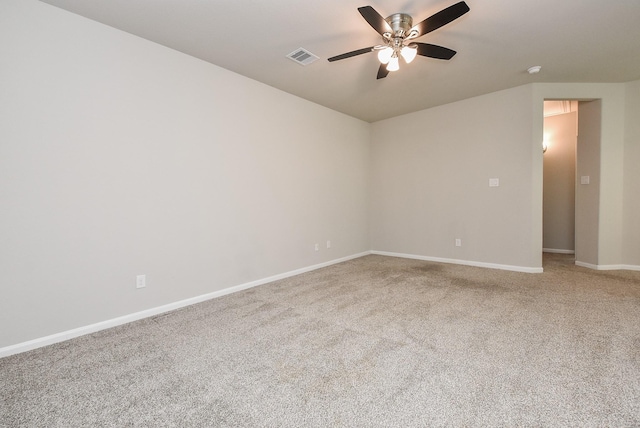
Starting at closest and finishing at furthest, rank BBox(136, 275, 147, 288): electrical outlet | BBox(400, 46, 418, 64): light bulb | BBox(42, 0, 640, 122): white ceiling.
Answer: BBox(42, 0, 640, 122): white ceiling, BBox(400, 46, 418, 64): light bulb, BBox(136, 275, 147, 288): electrical outlet

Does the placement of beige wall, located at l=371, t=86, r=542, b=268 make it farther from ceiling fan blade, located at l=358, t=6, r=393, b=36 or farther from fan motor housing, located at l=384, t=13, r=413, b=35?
ceiling fan blade, located at l=358, t=6, r=393, b=36

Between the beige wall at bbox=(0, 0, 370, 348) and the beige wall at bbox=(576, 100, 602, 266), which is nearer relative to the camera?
the beige wall at bbox=(0, 0, 370, 348)

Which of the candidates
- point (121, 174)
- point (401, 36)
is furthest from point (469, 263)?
point (121, 174)

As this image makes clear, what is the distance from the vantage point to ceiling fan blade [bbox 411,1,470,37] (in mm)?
1935

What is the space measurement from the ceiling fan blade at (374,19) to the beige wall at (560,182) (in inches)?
212

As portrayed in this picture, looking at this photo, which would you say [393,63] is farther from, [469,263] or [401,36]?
[469,263]

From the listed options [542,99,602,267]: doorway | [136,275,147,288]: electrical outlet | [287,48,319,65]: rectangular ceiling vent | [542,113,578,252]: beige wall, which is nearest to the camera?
[136,275,147,288]: electrical outlet

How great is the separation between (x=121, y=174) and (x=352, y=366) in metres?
2.56

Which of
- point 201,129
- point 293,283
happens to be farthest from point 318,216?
point 201,129

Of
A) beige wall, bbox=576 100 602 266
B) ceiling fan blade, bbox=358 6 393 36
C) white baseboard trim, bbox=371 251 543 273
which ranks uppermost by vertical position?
ceiling fan blade, bbox=358 6 393 36

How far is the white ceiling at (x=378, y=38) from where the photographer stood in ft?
7.73

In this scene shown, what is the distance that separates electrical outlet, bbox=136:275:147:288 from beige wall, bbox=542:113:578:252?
709cm

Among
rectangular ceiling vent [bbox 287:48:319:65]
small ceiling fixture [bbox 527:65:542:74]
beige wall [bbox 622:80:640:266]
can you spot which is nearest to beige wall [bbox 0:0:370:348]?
rectangular ceiling vent [bbox 287:48:319:65]

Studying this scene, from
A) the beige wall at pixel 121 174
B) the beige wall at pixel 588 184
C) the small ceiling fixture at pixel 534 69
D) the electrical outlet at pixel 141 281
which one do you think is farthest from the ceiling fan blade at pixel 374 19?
the beige wall at pixel 588 184
